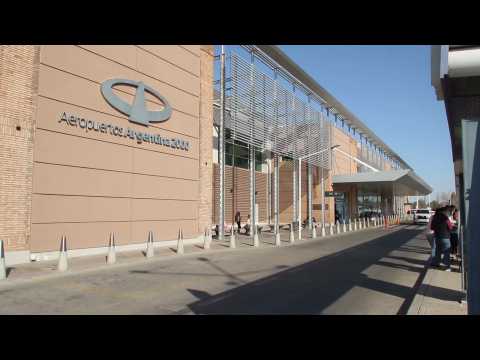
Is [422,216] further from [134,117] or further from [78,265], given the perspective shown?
[78,265]

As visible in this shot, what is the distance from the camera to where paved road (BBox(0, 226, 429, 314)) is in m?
7.62

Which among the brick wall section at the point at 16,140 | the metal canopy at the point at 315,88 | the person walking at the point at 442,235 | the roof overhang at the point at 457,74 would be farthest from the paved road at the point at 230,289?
the metal canopy at the point at 315,88

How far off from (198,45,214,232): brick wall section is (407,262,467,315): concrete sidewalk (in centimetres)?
1288

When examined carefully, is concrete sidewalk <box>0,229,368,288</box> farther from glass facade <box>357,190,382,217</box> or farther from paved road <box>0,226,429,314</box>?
glass facade <box>357,190,382,217</box>

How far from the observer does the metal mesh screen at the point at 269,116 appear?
24.5 metres

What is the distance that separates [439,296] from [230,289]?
4.32m

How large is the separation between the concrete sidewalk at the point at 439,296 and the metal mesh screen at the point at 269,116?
50.8 ft

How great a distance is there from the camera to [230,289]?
9.48 m

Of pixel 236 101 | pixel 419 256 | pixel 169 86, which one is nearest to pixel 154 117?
pixel 169 86

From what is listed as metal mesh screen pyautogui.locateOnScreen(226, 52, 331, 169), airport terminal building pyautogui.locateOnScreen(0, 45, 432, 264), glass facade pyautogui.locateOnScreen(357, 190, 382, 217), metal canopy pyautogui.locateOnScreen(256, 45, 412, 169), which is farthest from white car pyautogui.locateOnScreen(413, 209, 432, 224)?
airport terminal building pyautogui.locateOnScreen(0, 45, 432, 264)

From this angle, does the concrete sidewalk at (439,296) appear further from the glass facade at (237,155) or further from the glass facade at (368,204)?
the glass facade at (368,204)

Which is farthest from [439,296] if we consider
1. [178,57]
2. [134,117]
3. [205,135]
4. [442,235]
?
[178,57]
